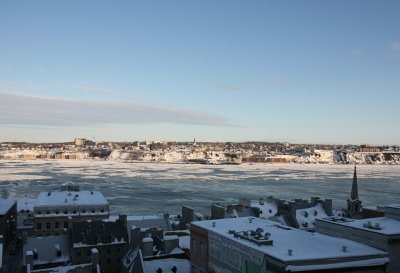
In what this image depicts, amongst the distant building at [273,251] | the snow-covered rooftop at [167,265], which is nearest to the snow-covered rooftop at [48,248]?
the snow-covered rooftop at [167,265]

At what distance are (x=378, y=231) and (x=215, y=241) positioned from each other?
880cm

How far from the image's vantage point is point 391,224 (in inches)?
1069

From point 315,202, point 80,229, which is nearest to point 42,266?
point 80,229

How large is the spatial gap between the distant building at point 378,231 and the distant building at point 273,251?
493mm

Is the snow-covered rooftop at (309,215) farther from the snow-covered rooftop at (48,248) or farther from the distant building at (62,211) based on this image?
the snow-covered rooftop at (48,248)

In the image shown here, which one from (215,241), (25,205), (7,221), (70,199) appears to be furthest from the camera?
(25,205)

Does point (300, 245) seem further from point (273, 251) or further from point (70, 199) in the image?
point (70, 199)

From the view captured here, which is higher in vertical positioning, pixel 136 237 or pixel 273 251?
pixel 273 251

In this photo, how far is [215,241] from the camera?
27188 millimetres

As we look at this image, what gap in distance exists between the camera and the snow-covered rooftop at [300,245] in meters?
22.3

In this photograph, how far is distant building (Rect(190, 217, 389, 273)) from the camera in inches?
861

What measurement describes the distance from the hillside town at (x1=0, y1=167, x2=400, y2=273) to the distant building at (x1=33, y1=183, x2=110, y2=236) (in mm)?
115

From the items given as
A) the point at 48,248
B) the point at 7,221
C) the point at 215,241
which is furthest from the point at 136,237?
the point at 7,221

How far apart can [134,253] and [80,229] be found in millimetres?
7272
